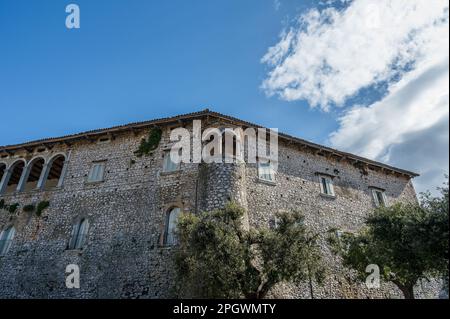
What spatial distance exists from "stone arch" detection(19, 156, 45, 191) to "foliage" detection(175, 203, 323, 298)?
13.8 metres

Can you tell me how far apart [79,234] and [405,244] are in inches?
619

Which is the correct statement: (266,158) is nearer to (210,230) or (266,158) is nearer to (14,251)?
(210,230)

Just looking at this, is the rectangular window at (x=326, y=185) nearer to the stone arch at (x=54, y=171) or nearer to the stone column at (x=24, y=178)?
the stone arch at (x=54, y=171)

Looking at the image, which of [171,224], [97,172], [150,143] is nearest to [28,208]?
[97,172]

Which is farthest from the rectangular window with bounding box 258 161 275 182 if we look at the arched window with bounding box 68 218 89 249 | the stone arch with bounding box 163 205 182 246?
the arched window with bounding box 68 218 89 249

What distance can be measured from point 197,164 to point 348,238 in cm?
893

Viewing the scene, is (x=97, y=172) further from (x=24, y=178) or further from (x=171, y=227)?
(x=171, y=227)

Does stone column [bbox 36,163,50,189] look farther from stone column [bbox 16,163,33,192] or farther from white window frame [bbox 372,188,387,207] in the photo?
white window frame [bbox 372,188,387,207]

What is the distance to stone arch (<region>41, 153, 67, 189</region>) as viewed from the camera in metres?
18.3

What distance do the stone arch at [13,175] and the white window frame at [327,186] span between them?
20.1 metres

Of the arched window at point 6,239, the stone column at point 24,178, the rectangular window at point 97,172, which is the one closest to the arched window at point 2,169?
the stone column at point 24,178

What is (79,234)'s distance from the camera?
614 inches

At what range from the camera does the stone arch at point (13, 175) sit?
1926cm

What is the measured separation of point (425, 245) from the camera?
9242 mm
